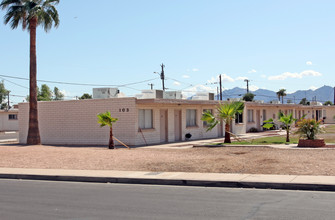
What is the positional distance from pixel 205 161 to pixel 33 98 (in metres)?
15.0

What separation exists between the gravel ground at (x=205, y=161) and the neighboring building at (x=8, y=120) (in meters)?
32.0

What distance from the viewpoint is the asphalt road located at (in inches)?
311

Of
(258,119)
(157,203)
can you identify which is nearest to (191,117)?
(258,119)

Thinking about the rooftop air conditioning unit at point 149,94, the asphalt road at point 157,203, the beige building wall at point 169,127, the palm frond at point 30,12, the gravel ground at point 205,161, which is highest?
the palm frond at point 30,12

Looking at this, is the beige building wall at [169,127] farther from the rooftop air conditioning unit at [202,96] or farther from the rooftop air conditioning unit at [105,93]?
the rooftop air conditioning unit at [105,93]

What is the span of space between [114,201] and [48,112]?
793 inches

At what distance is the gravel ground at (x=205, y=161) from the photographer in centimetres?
1346

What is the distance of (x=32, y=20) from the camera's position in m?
26.5

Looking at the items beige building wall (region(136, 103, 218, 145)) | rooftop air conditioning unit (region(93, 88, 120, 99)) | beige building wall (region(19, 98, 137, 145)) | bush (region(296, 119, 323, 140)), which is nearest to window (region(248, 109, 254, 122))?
beige building wall (region(136, 103, 218, 145))

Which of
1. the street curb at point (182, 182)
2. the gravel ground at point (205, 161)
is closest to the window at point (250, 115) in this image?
the gravel ground at point (205, 161)

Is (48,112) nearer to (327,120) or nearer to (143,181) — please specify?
(143,181)

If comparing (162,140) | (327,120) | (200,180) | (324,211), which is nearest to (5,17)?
(162,140)

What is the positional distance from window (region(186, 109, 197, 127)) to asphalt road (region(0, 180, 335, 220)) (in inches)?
716

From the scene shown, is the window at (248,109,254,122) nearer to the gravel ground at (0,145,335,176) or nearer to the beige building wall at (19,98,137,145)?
the beige building wall at (19,98,137,145)
